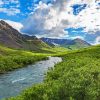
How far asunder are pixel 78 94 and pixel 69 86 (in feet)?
6.07

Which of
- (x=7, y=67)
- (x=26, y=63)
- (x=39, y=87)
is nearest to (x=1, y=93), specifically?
(x=39, y=87)

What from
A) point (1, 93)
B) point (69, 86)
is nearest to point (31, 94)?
point (69, 86)

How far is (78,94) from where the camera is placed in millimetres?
43969

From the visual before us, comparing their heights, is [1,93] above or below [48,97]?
below

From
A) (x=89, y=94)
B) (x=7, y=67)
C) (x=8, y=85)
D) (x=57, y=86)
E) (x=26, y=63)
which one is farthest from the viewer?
(x=26, y=63)

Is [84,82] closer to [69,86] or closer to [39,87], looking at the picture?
[69,86]

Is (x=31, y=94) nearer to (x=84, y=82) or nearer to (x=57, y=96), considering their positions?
(x=57, y=96)

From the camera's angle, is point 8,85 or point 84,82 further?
point 8,85

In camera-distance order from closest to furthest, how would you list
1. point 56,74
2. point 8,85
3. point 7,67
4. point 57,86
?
point 57,86
point 56,74
point 8,85
point 7,67

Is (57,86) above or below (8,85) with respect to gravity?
above

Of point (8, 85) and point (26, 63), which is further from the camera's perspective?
point (26, 63)

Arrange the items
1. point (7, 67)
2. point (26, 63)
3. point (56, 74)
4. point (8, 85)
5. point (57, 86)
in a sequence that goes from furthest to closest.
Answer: point (26, 63), point (7, 67), point (8, 85), point (56, 74), point (57, 86)

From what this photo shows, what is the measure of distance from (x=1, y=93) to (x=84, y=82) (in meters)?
39.5

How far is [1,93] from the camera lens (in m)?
81.4
